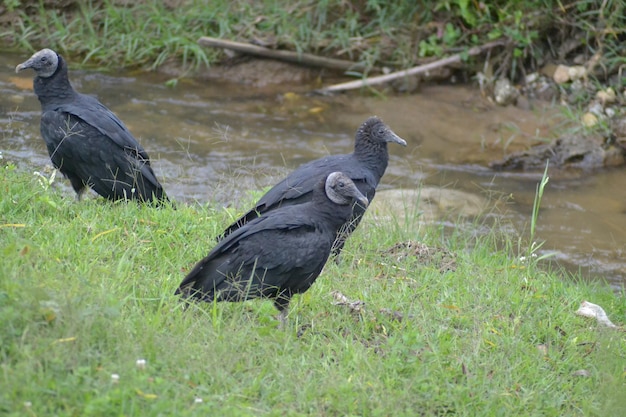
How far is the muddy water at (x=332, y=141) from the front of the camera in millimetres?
5879

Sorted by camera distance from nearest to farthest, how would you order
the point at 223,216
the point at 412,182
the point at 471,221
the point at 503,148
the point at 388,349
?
the point at 388,349
the point at 223,216
the point at 471,221
the point at 412,182
the point at 503,148

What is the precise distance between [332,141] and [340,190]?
11.5 ft

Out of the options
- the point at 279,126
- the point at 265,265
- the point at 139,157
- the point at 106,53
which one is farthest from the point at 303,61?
the point at 265,265

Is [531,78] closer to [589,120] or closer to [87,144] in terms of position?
[589,120]

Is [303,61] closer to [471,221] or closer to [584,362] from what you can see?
[471,221]

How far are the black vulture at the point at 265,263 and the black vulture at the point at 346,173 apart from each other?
413 mm

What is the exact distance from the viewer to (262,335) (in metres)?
3.24

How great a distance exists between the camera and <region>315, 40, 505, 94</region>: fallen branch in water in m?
7.79

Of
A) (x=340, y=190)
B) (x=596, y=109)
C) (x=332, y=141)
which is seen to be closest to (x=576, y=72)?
(x=596, y=109)

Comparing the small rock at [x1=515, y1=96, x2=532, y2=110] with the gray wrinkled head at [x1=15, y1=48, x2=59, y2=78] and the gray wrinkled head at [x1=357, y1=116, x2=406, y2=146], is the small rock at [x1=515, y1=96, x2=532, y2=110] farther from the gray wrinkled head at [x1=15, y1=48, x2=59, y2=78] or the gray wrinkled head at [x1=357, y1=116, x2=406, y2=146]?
the gray wrinkled head at [x1=15, y1=48, x2=59, y2=78]

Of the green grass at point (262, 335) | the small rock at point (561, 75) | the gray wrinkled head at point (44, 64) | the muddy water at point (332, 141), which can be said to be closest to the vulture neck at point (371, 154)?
the green grass at point (262, 335)

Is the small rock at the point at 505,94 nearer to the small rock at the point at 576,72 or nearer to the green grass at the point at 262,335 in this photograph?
the small rock at the point at 576,72

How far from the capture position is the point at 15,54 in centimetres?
809

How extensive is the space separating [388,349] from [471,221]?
2.70 meters
